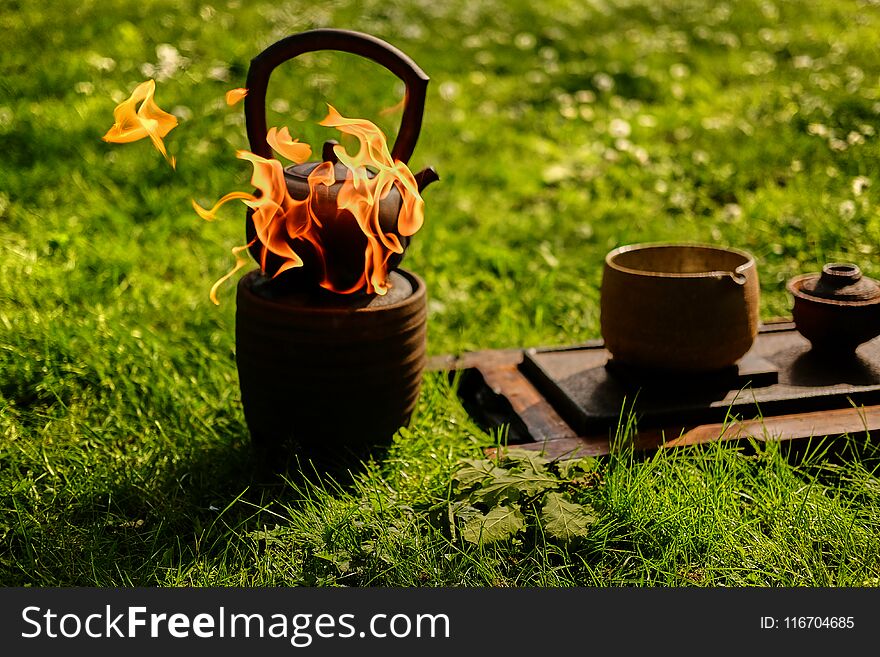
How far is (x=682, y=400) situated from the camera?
2.87 metres

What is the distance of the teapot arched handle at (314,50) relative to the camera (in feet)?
8.50

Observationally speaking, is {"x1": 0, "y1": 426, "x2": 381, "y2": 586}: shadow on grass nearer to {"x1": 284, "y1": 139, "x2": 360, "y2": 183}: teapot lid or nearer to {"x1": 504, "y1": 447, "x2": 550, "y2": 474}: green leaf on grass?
{"x1": 504, "y1": 447, "x2": 550, "y2": 474}: green leaf on grass

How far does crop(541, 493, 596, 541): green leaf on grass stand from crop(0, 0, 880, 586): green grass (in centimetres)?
4

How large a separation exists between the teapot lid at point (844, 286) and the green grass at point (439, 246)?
1.68 ft

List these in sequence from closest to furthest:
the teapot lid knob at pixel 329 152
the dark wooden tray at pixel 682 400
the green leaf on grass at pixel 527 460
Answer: the green leaf on grass at pixel 527 460 < the teapot lid knob at pixel 329 152 < the dark wooden tray at pixel 682 400

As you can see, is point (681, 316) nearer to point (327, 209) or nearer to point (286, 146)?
point (327, 209)

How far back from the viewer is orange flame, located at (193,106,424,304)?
8.46 feet

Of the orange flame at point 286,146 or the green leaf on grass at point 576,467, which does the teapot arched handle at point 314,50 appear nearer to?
the orange flame at point 286,146

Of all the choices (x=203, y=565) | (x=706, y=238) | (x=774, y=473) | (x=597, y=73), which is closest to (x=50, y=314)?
(x=203, y=565)

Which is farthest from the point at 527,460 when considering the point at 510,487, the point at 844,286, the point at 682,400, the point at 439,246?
the point at 439,246

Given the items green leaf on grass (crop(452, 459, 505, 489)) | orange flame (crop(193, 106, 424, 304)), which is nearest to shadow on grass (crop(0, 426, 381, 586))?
green leaf on grass (crop(452, 459, 505, 489))

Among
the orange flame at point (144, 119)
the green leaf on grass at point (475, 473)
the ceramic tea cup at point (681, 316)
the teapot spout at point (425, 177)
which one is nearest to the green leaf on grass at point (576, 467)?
the green leaf on grass at point (475, 473)

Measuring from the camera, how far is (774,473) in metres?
2.61

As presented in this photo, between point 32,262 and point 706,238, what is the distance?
312 centimetres
